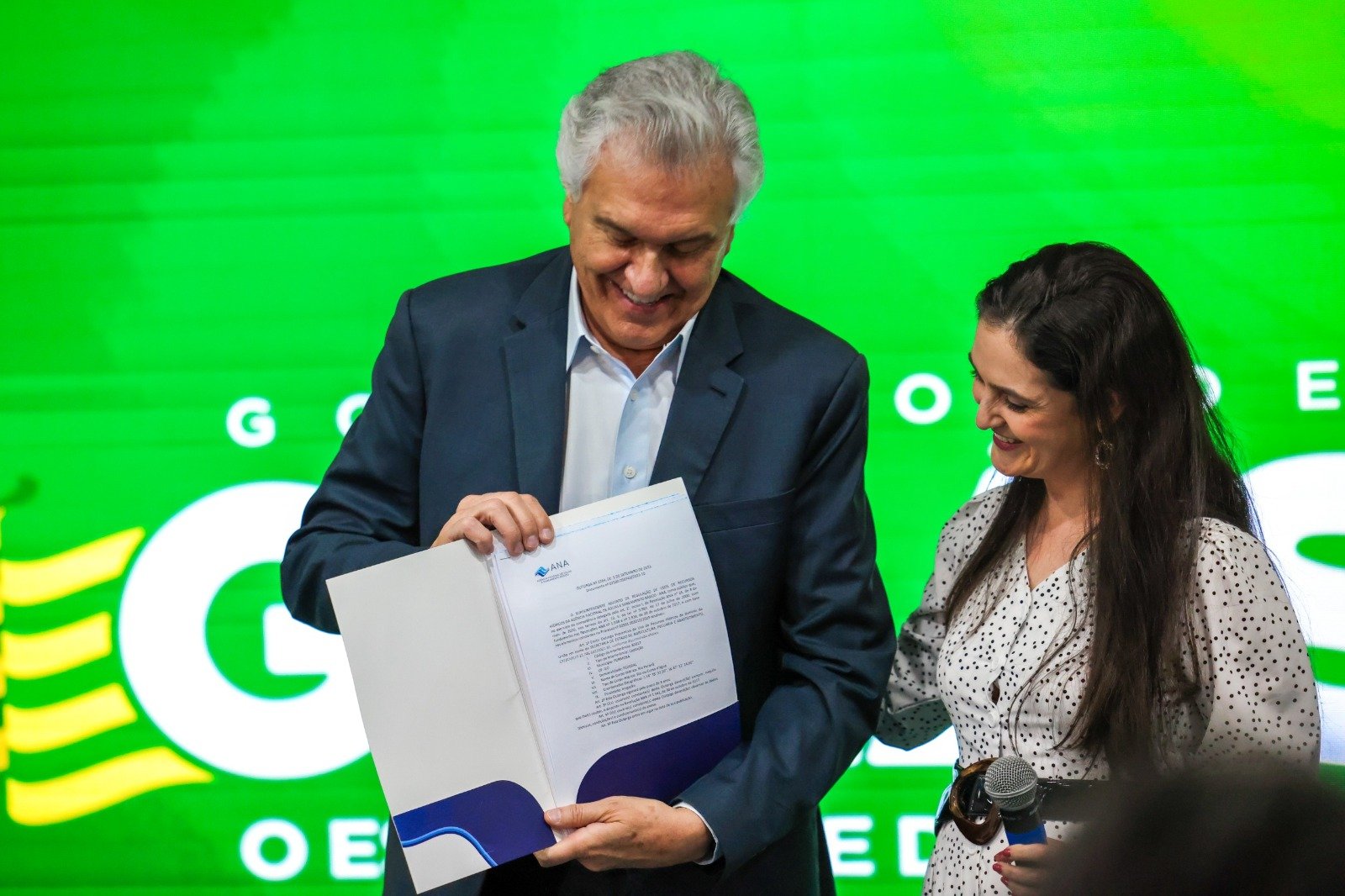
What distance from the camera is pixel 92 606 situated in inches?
115

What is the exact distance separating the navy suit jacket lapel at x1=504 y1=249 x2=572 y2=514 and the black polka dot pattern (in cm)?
64

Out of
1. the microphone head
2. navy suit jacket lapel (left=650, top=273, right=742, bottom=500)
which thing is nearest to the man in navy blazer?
navy suit jacket lapel (left=650, top=273, right=742, bottom=500)

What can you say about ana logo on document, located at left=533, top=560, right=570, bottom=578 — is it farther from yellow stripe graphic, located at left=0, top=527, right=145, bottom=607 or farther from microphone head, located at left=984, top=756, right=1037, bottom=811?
yellow stripe graphic, located at left=0, top=527, right=145, bottom=607

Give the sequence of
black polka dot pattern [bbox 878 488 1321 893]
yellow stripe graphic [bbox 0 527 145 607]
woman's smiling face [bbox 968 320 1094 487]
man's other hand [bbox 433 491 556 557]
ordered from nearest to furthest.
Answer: man's other hand [bbox 433 491 556 557] < black polka dot pattern [bbox 878 488 1321 893] < woman's smiling face [bbox 968 320 1094 487] < yellow stripe graphic [bbox 0 527 145 607]

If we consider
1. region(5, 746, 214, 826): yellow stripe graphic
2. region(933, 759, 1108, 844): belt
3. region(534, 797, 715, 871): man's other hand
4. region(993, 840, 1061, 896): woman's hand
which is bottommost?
region(5, 746, 214, 826): yellow stripe graphic

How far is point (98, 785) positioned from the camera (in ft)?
9.70

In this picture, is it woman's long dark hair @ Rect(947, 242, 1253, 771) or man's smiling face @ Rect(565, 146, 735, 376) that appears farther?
woman's long dark hair @ Rect(947, 242, 1253, 771)

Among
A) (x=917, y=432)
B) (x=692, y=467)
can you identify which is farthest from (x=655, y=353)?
(x=917, y=432)

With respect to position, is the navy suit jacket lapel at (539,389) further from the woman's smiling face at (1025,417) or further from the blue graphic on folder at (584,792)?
the woman's smiling face at (1025,417)

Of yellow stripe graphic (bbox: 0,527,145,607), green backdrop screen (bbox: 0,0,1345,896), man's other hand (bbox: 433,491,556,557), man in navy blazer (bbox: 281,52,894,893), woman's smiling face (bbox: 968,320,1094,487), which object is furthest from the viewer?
yellow stripe graphic (bbox: 0,527,145,607)

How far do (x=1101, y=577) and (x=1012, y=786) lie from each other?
0.30 metres

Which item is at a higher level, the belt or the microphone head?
the microphone head

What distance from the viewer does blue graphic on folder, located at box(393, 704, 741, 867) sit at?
4.99 feet

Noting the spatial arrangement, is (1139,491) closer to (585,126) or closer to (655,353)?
(655,353)
